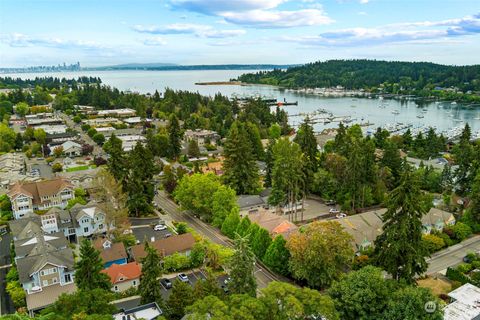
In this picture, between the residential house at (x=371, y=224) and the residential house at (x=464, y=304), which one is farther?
the residential house at (x=371, y=224)

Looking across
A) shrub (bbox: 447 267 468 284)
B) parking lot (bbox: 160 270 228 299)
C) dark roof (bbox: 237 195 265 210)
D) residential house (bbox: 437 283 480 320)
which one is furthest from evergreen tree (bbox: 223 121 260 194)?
residential house (bbox: 437 283 480 320)

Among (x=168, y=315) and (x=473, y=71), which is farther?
(x=473, y=71)

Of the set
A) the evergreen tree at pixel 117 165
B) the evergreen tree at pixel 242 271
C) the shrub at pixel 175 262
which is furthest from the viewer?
the evergreen tree at pixel 117 165

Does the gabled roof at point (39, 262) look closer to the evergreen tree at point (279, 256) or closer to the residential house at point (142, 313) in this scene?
the residential house at point (142, 313)

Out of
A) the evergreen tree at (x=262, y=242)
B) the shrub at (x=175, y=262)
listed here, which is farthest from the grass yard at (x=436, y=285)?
the shrub at (x=175, y=262)

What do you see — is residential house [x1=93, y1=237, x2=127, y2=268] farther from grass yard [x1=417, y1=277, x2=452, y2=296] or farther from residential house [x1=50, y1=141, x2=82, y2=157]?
residential house [x1=50, y1=141, x2=82, y2=157]

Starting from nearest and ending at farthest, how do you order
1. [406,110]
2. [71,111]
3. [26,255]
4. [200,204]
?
[26,255]
[200,204]
[71,111]
[406,110]

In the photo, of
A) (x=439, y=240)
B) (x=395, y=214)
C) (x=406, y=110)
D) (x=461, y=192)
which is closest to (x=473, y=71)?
(x=406, y=110)

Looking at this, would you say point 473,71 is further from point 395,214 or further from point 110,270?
point 110,270
